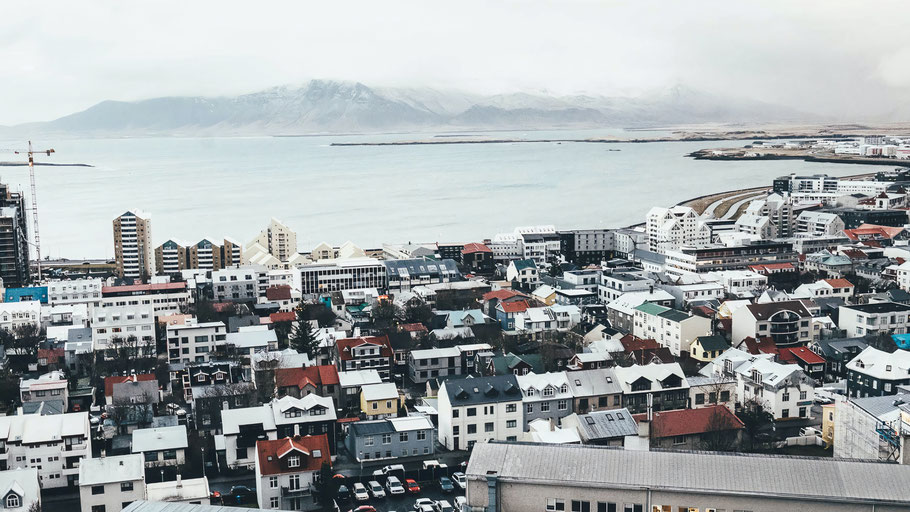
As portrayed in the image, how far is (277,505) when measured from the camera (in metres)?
5.94

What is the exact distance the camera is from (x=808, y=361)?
8.62 m

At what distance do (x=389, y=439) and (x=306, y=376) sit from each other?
1.39m

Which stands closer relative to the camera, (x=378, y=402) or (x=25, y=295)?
(x=378, y=402)

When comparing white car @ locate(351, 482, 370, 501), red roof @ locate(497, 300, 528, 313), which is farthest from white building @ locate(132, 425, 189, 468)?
red roof @ locate(497, 300, 528, 313)

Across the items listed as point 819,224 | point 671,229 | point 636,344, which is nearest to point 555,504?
point 636,344

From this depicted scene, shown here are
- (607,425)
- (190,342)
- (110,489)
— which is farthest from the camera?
(190,342)

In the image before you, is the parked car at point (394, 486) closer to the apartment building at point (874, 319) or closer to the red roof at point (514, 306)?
the red roof at point (514, 306)

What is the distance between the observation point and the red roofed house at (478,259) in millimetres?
15367

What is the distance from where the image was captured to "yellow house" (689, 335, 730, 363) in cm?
902

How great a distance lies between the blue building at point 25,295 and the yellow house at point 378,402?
6406 mm

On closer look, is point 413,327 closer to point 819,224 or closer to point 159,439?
point 159,439

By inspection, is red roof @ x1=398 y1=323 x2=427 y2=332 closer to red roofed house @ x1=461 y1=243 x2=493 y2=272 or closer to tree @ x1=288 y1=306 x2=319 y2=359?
tree @ x1=288 y1=306 x2=319 y2=359

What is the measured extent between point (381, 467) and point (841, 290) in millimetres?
7428

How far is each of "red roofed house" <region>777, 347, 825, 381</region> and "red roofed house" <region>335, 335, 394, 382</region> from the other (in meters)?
3.51
